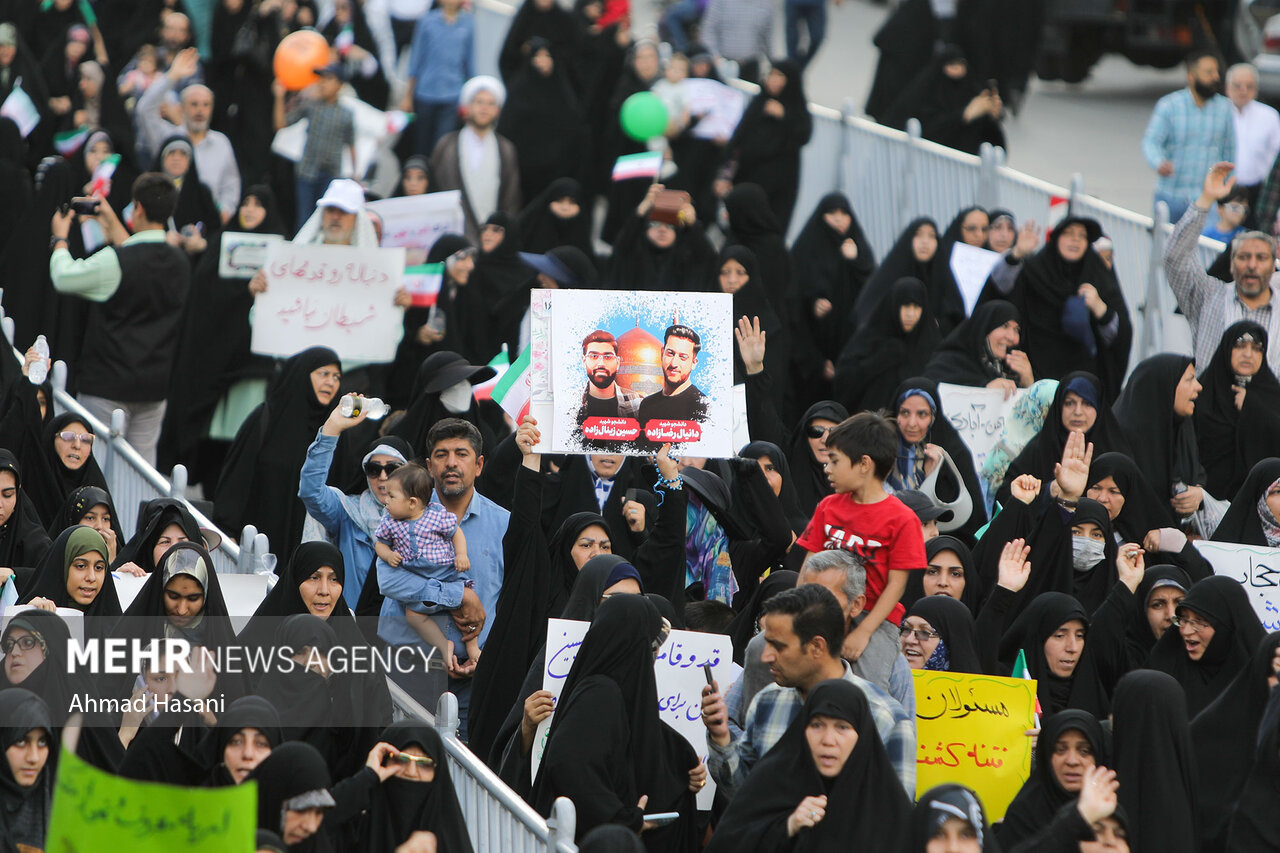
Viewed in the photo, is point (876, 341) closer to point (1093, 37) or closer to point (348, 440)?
point (348, 440)

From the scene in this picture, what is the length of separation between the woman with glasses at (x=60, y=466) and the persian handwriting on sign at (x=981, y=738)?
366cm

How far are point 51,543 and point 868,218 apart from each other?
7239 millimetres

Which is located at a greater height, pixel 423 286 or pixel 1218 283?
pixel 1218 283

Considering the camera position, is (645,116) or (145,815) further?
(645,116)

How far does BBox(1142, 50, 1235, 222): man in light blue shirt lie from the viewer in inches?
458

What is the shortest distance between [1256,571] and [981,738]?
1665mm

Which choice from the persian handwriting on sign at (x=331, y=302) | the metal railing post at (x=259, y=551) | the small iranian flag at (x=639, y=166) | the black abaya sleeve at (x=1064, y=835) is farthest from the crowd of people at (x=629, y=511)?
the small iranian flag at (x=639, y=166)

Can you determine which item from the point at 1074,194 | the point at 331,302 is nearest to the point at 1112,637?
the point at 331,302

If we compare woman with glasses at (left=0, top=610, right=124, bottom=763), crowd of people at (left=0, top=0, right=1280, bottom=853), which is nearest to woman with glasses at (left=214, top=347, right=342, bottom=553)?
crowd of people at (left=0, top=0, right=1280, bottom=853)

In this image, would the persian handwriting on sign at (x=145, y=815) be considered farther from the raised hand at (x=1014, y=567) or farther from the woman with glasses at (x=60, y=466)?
the woman with glasses at (x=60, y=466)

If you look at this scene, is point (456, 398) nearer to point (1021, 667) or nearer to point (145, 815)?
point (1021, 667)

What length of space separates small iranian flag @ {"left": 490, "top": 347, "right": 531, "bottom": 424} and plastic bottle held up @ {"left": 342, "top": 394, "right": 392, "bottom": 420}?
1.42ft

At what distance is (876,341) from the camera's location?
9.78m

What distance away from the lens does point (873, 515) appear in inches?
230
